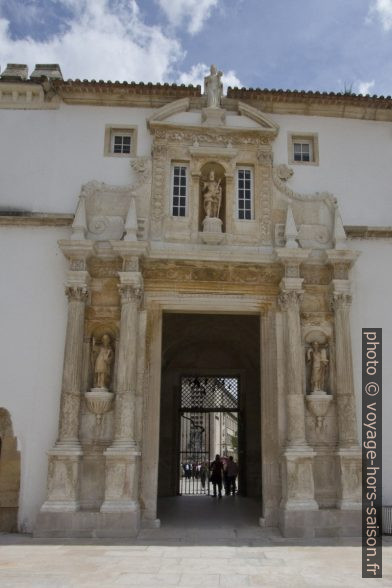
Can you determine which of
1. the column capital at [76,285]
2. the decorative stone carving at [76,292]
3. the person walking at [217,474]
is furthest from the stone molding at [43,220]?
the person walking at [217,474]

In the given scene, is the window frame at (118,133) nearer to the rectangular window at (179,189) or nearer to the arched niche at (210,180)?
A: the rectangular window at (179,189)

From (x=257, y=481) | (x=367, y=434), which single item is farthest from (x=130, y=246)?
(x=257, y=481)

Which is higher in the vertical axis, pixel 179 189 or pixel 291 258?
pixel 179 189

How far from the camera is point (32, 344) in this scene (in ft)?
39.4

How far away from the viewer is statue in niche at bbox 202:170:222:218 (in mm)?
12914

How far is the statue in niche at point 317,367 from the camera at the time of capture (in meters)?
11.9

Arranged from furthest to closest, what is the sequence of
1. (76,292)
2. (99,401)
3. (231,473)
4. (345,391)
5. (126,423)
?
(231,473) → (76,292) → (345,391) → (99,401) → (126,423)

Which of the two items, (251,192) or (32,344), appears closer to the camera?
(32,344)

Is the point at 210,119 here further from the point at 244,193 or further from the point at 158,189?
the point at 158,189

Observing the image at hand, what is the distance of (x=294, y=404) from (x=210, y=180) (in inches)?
218

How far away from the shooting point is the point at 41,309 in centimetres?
1221

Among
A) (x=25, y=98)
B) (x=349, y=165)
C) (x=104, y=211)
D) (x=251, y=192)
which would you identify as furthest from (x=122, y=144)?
(x=349, y=165)

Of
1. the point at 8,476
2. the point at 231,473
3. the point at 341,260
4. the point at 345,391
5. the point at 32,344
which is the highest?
the point at 341,260

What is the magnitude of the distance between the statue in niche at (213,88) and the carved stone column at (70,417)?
17.3 ft
